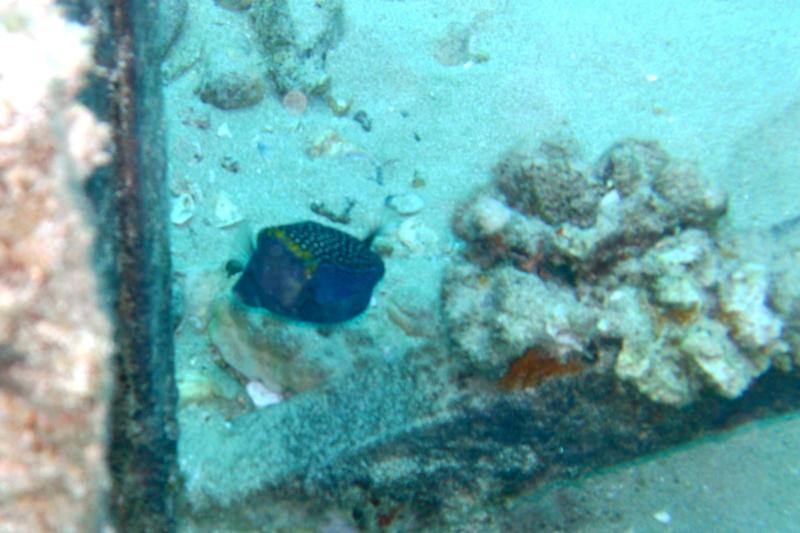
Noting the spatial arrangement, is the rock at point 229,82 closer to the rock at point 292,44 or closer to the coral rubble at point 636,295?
the rock at point 292,44

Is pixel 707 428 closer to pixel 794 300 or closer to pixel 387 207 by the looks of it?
pixel 794 300

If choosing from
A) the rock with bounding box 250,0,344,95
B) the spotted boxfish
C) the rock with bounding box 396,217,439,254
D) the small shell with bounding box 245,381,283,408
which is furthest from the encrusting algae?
the rock with bounding box 250,0,344,95

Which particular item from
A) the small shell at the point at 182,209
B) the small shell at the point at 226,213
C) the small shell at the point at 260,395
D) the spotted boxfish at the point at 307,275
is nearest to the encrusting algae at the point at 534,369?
the spotted boxfish at the point at 307,275

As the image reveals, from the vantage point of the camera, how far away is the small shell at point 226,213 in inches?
195

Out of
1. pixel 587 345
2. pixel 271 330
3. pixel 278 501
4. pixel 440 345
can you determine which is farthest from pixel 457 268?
pixel 278 501

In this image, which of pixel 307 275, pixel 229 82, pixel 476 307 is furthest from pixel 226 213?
pixel 476 307

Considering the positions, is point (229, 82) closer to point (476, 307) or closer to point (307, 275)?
point (307, 275)

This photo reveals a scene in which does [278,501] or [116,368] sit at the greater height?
[116,368]

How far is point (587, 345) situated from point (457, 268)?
0.89 meters

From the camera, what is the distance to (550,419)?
323 centimetres

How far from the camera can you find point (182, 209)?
4.91m

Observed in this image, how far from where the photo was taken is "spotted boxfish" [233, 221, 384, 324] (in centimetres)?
355

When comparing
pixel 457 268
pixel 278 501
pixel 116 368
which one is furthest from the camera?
pixel 457 268

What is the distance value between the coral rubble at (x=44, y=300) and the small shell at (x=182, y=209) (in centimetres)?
355
